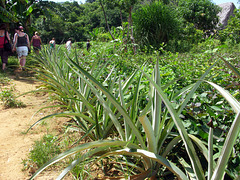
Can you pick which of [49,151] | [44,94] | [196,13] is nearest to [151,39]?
[44,94]

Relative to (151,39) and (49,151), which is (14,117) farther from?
(151,39)

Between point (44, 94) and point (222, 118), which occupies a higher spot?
point (222, 118)

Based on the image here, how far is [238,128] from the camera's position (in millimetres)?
729

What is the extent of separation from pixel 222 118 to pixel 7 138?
2.01 meters

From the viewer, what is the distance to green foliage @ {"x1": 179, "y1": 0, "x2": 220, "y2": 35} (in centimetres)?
1833

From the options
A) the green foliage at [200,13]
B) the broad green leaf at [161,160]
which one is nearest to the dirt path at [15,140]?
the broad green leaf at [161,160]

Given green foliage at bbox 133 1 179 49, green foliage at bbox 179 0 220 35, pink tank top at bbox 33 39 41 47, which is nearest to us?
pink tank top at bbox 33 39 41 47

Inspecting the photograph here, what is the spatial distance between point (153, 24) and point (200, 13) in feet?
→ 40.1

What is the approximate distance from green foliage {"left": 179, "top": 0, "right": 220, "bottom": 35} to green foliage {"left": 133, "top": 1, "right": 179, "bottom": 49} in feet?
35.5

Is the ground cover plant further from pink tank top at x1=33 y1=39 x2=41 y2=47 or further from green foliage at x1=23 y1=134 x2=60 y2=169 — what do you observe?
pink tank top at x1=33 y1=39 x2=41 y2=47

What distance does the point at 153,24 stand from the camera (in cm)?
887

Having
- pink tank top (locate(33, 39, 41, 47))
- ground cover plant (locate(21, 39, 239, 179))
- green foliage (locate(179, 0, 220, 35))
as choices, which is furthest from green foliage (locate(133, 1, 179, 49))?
green foliage (locate(179, 0, 220, 35))

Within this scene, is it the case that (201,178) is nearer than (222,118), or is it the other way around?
(201,178)

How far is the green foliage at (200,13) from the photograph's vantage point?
18328mm
